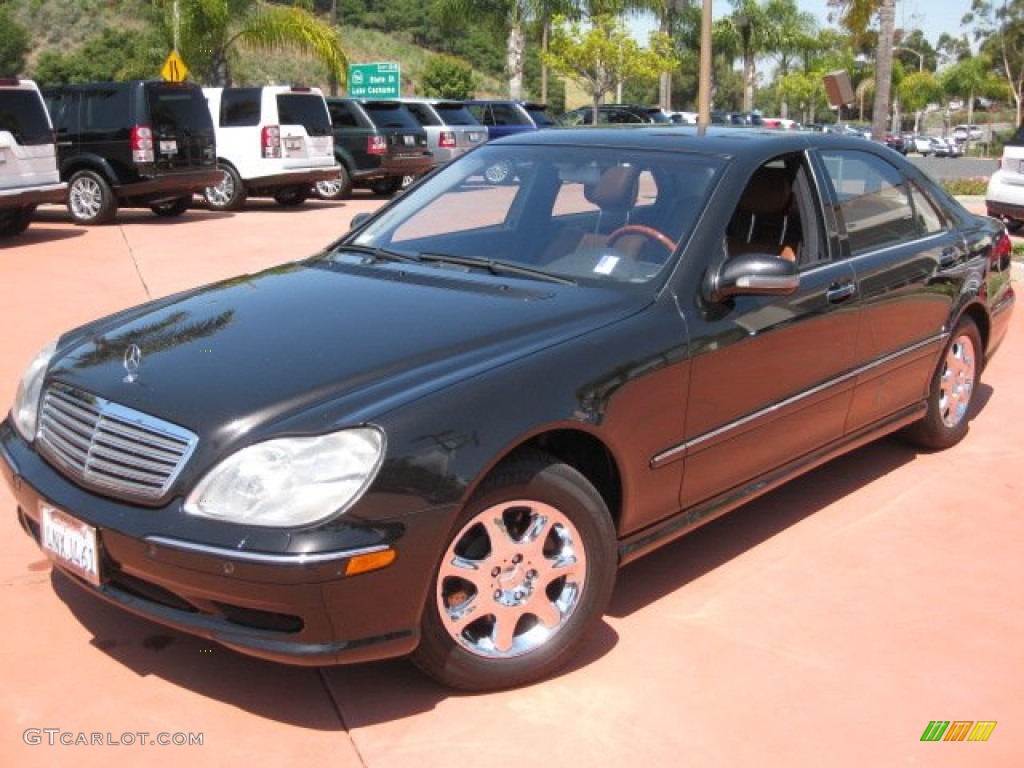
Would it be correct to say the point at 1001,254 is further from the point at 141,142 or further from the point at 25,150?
the point at 141,142

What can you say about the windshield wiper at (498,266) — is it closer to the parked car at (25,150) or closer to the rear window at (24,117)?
the parked car at (25,150)

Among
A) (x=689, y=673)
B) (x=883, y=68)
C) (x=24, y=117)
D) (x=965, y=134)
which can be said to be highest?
(x=883, y=68)

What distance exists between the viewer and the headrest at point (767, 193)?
4.43 m

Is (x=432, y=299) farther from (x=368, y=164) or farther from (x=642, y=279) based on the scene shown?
(x=368, y=164)

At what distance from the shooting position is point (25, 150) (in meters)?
12.9

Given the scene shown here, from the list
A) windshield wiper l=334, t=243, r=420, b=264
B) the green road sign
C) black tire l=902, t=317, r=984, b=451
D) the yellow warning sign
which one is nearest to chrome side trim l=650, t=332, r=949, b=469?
black tire l=902, t=317, r=984, b=451

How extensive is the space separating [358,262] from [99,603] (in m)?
1.57

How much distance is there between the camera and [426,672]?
3.31 meters

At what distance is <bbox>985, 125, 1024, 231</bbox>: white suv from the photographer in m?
13.3

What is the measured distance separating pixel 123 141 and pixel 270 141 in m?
2.82

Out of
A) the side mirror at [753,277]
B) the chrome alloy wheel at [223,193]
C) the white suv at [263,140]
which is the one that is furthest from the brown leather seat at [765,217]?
the chrome alloy wheel at [223,193]

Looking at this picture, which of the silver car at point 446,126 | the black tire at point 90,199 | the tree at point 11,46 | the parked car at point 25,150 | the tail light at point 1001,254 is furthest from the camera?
the tree at point 11,46

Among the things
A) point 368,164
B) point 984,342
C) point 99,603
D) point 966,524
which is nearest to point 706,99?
point 368,164

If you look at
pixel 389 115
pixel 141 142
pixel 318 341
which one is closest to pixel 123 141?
pixel 141 142
